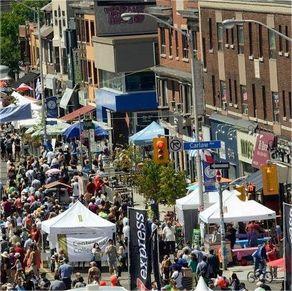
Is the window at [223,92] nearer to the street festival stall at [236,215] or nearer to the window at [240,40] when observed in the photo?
the window at [240,40]

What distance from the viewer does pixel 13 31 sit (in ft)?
488

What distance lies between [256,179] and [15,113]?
24.3 m

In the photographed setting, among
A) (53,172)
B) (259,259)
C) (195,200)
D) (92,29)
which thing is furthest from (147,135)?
(259,259)

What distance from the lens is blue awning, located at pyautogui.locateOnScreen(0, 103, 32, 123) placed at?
273 ft

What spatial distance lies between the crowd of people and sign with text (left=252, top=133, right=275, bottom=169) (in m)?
5.25

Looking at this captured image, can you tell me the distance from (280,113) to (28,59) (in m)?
77.7

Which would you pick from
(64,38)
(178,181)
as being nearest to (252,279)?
(178,181)

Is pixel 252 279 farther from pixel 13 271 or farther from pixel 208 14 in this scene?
pixel 208 14

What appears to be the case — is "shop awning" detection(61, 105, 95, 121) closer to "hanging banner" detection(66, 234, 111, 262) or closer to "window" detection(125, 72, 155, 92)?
"window" detection(125, 72, 155, 92)

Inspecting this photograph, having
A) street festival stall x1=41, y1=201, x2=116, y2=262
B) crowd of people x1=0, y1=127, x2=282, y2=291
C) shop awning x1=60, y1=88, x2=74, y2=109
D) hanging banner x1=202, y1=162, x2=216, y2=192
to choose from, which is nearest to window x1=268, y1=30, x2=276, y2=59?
crowd of people x1=0, y1=127, x2=282, y2=291

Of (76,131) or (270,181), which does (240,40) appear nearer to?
(76,131)

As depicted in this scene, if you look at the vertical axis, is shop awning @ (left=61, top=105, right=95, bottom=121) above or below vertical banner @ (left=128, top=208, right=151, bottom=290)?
below

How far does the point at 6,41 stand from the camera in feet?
488

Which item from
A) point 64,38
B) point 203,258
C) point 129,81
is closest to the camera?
point 203,258
